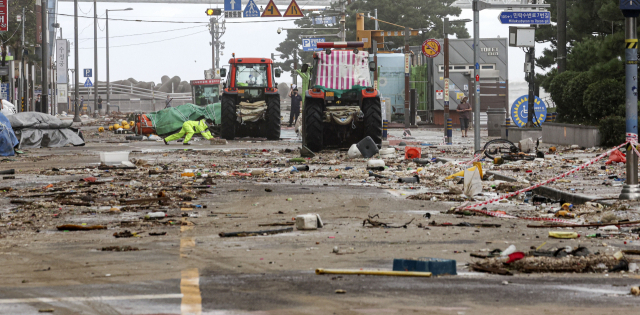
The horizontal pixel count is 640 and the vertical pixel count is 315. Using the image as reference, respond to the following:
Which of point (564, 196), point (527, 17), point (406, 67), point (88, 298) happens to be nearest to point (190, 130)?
point (527, 17)

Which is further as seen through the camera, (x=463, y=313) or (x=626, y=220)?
(x=626, y=220)

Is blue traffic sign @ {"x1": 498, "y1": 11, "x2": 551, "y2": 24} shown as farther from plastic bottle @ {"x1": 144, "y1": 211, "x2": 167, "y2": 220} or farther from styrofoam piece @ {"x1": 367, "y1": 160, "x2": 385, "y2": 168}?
plastic bottle @ {"x1": 144, "y1": 211, "x2": 167, "y2": 220}

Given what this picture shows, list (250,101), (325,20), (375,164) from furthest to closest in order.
Result: (325,20) < (250,101) < (375,164)

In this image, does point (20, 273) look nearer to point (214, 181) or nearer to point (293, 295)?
point (293, 295)

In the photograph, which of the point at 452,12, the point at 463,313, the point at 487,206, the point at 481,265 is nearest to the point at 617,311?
the point at 463,313

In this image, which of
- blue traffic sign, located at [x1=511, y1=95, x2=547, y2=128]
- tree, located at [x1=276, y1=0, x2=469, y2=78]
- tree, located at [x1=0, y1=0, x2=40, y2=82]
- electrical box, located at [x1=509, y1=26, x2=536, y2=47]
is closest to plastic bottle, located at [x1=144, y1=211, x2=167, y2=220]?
electrical box, located at [x1=509, y1=26, x2=536, y2=47]

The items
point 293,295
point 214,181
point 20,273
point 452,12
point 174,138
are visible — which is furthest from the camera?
point 452,12

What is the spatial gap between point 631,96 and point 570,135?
13478 millimetres

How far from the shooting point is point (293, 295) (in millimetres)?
5535

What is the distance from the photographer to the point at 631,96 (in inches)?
459

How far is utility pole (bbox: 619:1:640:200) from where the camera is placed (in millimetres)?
11117

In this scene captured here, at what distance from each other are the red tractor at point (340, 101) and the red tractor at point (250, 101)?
6.36 m

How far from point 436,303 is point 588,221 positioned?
4.67 meters

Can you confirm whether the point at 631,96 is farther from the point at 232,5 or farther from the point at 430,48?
the point at 232,5
